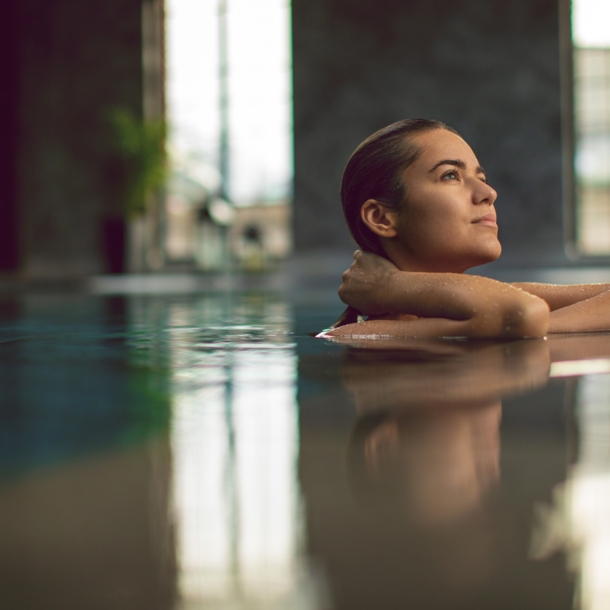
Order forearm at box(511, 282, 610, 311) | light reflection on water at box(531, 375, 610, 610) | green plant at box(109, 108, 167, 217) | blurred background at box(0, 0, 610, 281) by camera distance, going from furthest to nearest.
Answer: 1. blurred background at box(0, 0, 610, 281)
2. green plant at box(109, 108, 167, 217)
3. forearm at box(511, 282, 610, 311)
4. light reflection on water at box(531, 375, 610, 610)

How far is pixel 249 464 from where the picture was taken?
45 cm

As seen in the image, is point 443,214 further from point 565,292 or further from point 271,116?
point 271,116

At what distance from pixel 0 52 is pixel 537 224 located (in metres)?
6.57

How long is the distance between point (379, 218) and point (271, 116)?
29.8 feet

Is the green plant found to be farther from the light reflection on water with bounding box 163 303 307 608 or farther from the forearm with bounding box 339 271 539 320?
the light reflection on water with bounding box 163 303 307 608

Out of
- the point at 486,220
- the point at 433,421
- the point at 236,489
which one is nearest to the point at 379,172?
the point at 486,220

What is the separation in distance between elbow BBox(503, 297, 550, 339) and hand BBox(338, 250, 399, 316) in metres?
0.20

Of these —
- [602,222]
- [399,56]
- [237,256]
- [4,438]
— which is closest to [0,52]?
[237,256]

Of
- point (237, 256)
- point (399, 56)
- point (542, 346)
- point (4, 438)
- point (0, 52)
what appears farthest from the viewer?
point (237, 256)

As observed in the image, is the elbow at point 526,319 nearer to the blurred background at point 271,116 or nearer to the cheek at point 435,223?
the cheek at point 435,223

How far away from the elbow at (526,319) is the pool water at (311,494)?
41 centimetres

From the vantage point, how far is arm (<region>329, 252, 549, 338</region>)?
1.22 metres

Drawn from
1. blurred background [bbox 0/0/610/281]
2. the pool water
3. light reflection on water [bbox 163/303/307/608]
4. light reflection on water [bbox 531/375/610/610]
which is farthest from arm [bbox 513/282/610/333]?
blurred background [bbox 0/0/610/281]

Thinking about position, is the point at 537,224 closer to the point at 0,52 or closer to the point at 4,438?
the point at 0,52
